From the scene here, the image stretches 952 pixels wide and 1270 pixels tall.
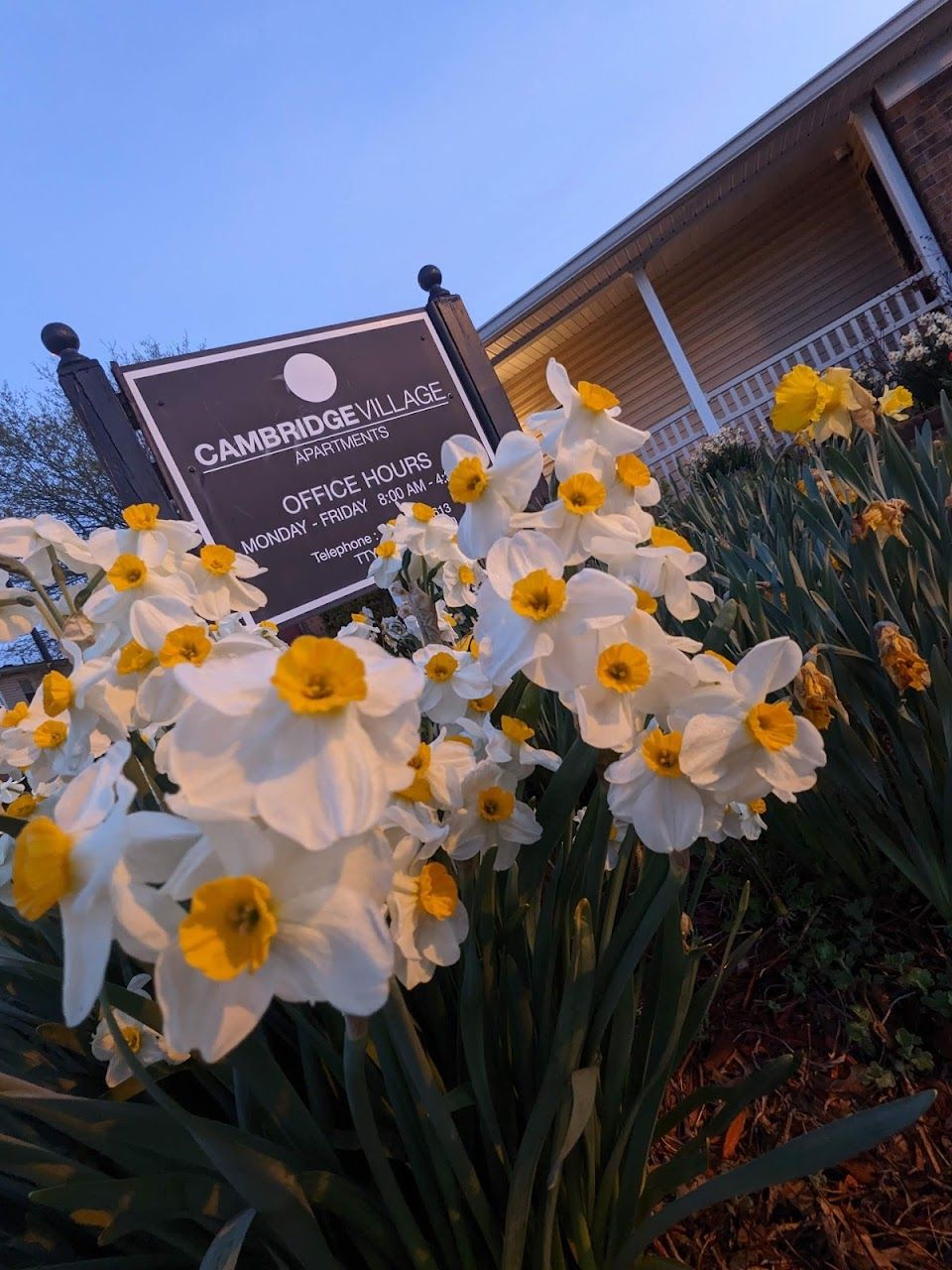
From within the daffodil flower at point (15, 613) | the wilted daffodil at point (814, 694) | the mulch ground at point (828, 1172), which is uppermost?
the daffodil flower at point (15, 613)

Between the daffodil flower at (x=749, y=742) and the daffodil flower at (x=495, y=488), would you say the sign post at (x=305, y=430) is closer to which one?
the daffodil flower at (x=495, y=488)

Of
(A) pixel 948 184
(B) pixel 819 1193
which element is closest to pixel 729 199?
(A) pixel 948 184

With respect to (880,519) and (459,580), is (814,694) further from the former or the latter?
(459,580)

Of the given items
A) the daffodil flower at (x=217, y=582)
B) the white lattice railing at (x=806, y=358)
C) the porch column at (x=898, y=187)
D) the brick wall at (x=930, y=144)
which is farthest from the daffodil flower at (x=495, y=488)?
the brick wall at (x=930, y=144)

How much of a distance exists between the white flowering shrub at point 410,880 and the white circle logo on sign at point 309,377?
273 cm

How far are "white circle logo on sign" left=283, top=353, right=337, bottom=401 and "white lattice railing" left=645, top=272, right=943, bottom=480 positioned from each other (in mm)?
5081

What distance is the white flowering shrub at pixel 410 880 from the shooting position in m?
0.46

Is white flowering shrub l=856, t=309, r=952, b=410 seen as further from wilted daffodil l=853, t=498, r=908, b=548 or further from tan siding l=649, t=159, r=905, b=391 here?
wilted daffodil l=853, t=498, r=908, b=548

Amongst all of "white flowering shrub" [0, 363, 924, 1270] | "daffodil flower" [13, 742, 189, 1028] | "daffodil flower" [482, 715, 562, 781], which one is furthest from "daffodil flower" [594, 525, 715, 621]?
"daffodil flower" [13, 742, 189, 1028]

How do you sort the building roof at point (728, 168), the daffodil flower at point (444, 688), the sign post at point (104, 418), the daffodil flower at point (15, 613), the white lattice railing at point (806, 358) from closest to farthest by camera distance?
the daffodil flower at point (444, 688)
the daffodil flower at point (15, 613)
the sign post at point (104, 418)
the building roof at point (728, 168)
the white lattice railing at point (806, 358)

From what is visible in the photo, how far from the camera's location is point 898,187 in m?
7.86

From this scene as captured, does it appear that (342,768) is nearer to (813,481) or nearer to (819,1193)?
(819,1193)

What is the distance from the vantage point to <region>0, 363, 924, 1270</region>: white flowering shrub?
18.2 inches

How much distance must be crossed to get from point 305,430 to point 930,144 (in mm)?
8059
